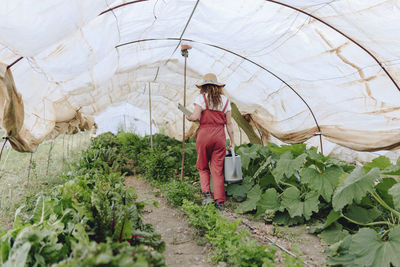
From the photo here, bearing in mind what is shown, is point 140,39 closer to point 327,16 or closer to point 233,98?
point 233,98

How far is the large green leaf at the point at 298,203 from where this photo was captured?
404 cm

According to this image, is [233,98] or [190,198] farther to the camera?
[233,98]

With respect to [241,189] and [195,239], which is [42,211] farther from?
[241,189]

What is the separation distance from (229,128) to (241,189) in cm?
111

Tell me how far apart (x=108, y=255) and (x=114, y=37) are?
168 inches

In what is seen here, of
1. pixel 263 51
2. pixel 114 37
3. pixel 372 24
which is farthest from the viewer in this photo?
pixel 263 51

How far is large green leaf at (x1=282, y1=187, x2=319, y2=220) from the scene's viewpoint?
13.3ft

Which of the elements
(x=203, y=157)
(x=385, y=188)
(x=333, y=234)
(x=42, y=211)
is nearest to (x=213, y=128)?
(x=203, y=157)

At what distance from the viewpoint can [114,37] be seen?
5.13 metres

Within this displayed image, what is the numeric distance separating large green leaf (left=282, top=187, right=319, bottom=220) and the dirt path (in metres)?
1.30

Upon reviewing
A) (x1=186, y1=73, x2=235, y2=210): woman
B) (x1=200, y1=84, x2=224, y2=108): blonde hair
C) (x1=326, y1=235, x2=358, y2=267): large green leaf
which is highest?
(x1=200, y1=84, x2=224, y2=108): blonde hair

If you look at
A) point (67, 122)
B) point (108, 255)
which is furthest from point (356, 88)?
point (67, 122)

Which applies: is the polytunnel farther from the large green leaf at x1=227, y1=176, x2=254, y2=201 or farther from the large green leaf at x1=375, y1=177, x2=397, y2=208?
the large green leaf at x1=227, y1=176, x2=254, y2=201

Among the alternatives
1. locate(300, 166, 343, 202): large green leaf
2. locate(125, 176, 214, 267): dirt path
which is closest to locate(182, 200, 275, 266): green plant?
locate(125, 176, 214, 267): dirt path
